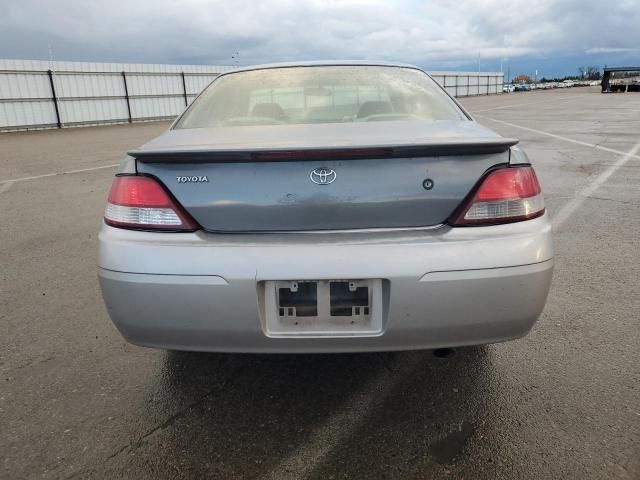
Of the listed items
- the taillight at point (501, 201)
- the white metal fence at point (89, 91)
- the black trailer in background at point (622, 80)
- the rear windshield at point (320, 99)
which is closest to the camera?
the taillight at point (501, 201)

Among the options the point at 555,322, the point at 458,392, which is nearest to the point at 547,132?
the point at 555,322

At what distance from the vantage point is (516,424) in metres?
1.92

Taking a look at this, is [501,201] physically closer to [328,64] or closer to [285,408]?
[285,408]

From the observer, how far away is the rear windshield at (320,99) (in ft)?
8.07

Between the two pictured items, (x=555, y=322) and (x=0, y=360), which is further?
(x=555, y=322)

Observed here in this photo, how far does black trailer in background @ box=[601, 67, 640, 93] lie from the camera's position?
50.2 meters

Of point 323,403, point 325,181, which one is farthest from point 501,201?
point 323,403

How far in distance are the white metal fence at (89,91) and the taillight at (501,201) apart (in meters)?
22.5

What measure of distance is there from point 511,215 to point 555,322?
48.3 inches

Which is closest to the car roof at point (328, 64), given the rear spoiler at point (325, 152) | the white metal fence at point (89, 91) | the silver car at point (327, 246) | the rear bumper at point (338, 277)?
the silver car at point (327, 246)

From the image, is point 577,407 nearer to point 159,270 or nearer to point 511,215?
point 511,215

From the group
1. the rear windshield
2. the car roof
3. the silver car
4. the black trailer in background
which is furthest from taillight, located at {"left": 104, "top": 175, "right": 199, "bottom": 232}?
the black trailer in background

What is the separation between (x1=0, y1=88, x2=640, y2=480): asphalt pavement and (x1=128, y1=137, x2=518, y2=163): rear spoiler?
101cm

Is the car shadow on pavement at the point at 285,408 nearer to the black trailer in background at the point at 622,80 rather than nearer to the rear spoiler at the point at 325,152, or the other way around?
the rear spoiler at the point at 325,152
